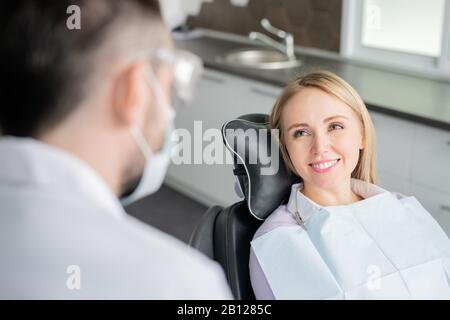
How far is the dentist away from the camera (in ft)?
2.10

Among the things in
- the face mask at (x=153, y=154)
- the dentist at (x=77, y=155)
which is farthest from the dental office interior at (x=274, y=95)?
the dentist at (x=77, y=155)

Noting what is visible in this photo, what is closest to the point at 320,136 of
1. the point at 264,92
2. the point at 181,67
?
the point at 181,67

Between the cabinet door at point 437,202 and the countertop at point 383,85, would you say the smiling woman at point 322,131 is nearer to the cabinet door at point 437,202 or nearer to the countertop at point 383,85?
the countertop at point 383,85

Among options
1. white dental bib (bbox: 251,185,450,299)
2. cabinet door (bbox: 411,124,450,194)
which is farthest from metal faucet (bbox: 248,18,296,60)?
white dental bib (bbox: 251,185,450,299)

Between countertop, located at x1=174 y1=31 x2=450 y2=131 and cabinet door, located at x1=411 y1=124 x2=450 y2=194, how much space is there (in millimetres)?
46

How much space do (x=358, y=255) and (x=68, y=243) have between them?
0.82m

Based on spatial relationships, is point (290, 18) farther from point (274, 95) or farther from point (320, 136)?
point (320, 136)

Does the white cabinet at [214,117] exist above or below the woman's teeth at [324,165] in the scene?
below

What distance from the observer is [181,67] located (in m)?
0.80

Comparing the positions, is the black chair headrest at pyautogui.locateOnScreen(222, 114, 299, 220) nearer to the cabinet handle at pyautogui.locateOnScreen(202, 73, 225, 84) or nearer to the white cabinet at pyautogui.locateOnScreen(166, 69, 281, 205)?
the white cabinet at pyautogui.locateOnScreen(166, 69, 281, 205)

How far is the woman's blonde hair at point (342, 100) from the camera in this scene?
136 cm

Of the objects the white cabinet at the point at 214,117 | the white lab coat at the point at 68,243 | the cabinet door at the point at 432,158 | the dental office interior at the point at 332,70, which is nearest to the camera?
the white lab coat at the point at 68,243

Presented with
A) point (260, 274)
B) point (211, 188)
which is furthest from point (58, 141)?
point (211, 188)

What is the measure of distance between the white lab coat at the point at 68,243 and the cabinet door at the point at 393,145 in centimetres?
159
